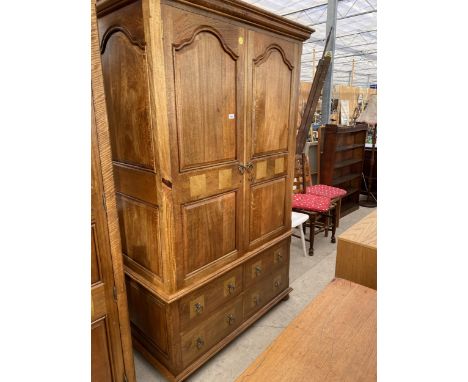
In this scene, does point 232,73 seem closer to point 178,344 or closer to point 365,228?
point 365,228

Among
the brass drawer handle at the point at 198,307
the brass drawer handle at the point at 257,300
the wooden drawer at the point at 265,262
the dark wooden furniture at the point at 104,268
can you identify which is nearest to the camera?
the dark wooden furniture at the point at 104,268

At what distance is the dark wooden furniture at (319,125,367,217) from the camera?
3969 millimetres

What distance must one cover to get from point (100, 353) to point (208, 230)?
2.47 feet

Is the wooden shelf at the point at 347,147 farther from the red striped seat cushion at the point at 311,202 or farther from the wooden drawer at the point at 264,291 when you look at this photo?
the wooden drawer at the point at 264,291

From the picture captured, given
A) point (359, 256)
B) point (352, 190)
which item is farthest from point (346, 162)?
point (359, 256)

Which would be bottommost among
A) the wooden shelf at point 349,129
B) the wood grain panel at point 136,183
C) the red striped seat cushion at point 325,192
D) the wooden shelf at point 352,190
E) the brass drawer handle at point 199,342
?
the brass drawer handle at point 199,342

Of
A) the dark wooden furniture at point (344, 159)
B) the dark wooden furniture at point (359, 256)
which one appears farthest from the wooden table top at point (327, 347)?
the dark wooden furniture at point (344, 159)

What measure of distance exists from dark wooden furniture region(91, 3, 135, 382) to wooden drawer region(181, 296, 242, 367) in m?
0.33

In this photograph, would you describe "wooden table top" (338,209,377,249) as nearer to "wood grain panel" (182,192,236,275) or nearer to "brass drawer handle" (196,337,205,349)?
"wood grain panel" (182,192,236,275)

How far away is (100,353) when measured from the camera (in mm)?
1360

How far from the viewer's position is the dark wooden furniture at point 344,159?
397 cm

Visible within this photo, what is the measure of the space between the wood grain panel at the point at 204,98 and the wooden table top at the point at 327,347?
2.85 feet

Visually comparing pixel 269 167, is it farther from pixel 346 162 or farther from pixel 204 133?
pixel 346 162
